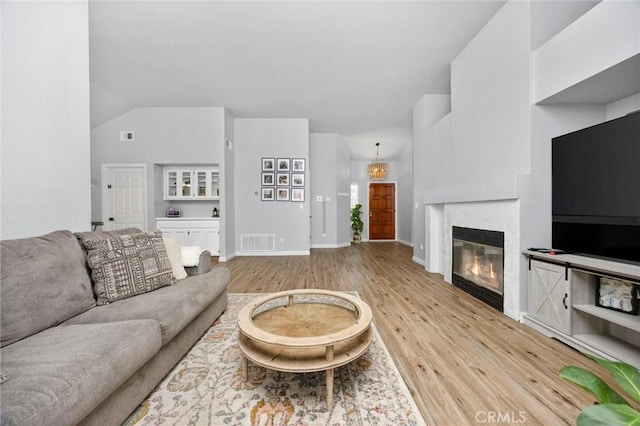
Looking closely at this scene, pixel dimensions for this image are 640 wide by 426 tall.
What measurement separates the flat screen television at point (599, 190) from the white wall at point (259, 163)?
4.38m

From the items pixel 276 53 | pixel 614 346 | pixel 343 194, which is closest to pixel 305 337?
pixel 614 346

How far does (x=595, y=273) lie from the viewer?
5.89 ft

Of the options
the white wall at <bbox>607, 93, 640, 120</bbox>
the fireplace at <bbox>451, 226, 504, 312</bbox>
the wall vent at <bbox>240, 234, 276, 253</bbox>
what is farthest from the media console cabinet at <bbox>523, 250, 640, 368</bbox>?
the wall vent at <bbox>240, 234, 276, 253</bbox>

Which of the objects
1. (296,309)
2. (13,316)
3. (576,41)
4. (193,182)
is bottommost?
(296,309)

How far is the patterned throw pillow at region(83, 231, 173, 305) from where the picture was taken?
1704mm

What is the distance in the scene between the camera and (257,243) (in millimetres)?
5840

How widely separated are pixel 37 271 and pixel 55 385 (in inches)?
31.3

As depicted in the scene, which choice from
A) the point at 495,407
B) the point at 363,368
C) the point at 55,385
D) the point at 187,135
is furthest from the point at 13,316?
the point at 187,135

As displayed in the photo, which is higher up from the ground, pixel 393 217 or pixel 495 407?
pixel 393 217

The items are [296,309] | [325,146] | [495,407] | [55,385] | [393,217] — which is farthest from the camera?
[393,217]

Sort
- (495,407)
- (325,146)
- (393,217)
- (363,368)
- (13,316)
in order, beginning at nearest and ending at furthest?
1. (13,316)
2. (495,407)
3. (363,368)
4. (325,146)
5. (393,217)

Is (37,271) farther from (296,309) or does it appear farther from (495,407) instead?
(495,407)

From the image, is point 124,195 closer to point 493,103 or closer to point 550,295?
point 493,103

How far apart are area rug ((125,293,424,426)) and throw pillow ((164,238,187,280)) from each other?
680 millimetres
